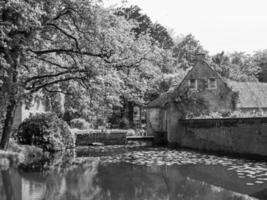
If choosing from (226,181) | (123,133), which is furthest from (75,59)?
(123,133)

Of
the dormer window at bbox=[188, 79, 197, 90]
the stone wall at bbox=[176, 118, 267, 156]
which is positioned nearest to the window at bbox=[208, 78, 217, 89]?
the dormer window at bbox=[188, 79, 197, 90]

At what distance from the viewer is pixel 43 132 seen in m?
23.4

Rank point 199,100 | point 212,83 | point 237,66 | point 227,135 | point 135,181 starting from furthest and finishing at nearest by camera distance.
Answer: point 237,66, point 212,83, point 199,100, point 227,135, point 135,181

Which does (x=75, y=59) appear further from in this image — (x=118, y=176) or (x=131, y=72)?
(x=118, y=176)

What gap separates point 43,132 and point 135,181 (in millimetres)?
11485

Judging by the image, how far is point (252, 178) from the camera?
1359 centimetres

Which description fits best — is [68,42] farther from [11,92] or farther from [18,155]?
[18,155]

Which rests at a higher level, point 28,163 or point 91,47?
point 91,47

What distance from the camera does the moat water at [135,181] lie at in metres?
10.9

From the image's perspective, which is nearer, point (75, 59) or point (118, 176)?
point (118, 176)

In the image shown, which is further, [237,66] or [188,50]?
[188,50]

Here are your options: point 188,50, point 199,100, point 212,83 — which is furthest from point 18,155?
point 188,50

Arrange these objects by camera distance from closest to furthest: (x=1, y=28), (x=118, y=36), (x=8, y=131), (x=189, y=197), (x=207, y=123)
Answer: (x=189, y=197)
(x=1, y=28)
(x=118, y=36)
(x=8, y=131)
(x=207, y=123)

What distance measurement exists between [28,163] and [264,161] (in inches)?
509
